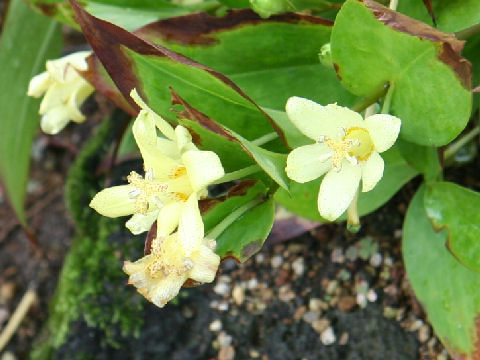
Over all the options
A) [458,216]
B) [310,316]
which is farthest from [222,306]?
[458,216]

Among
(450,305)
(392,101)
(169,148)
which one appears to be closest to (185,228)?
(169,148)

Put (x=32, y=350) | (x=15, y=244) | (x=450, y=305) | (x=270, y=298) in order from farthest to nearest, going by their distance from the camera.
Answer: (x=15, y=244) → (x=32, y=350) → (x=270, y=298) → (x=450, y=305)

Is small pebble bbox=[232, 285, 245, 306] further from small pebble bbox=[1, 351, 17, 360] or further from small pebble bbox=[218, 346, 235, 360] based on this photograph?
small pebble bbox=[1, 351, 17, 360]

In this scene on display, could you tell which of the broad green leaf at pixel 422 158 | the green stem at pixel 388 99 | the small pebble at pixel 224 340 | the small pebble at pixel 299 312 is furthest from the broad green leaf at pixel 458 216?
the small pebble at pixel 224 340

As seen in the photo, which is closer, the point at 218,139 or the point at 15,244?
the point at 218,139

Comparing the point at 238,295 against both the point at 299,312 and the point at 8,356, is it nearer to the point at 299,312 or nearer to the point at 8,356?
the point at 299,312

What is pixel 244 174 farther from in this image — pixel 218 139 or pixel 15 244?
pixel 15 244
